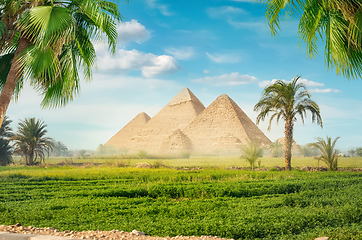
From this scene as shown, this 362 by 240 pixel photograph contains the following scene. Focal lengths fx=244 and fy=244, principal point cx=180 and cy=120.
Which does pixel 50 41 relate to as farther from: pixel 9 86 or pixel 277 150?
pixel 277 150

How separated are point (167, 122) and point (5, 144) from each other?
8553 cm

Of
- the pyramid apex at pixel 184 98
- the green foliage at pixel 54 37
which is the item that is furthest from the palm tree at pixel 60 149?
the pyramid apex at pixel 184 98

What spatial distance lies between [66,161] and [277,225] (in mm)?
25053

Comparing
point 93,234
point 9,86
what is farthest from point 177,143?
point 93,234

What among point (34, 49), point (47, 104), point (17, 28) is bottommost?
point (47, 104)

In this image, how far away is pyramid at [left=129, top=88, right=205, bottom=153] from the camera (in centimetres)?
10334

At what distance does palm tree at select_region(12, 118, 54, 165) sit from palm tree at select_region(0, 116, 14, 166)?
4.44ft

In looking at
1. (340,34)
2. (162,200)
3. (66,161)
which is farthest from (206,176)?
(66,161)

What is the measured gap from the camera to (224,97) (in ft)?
333

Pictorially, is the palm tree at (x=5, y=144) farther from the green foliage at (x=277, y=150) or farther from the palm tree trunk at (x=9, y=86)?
the green foliage at (x=277, y=150)

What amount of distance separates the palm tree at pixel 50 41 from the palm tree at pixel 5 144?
20416 millimetres

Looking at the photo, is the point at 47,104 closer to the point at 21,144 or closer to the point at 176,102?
the point at 21,144

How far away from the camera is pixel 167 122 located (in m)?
110

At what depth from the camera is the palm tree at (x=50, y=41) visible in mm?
7637
